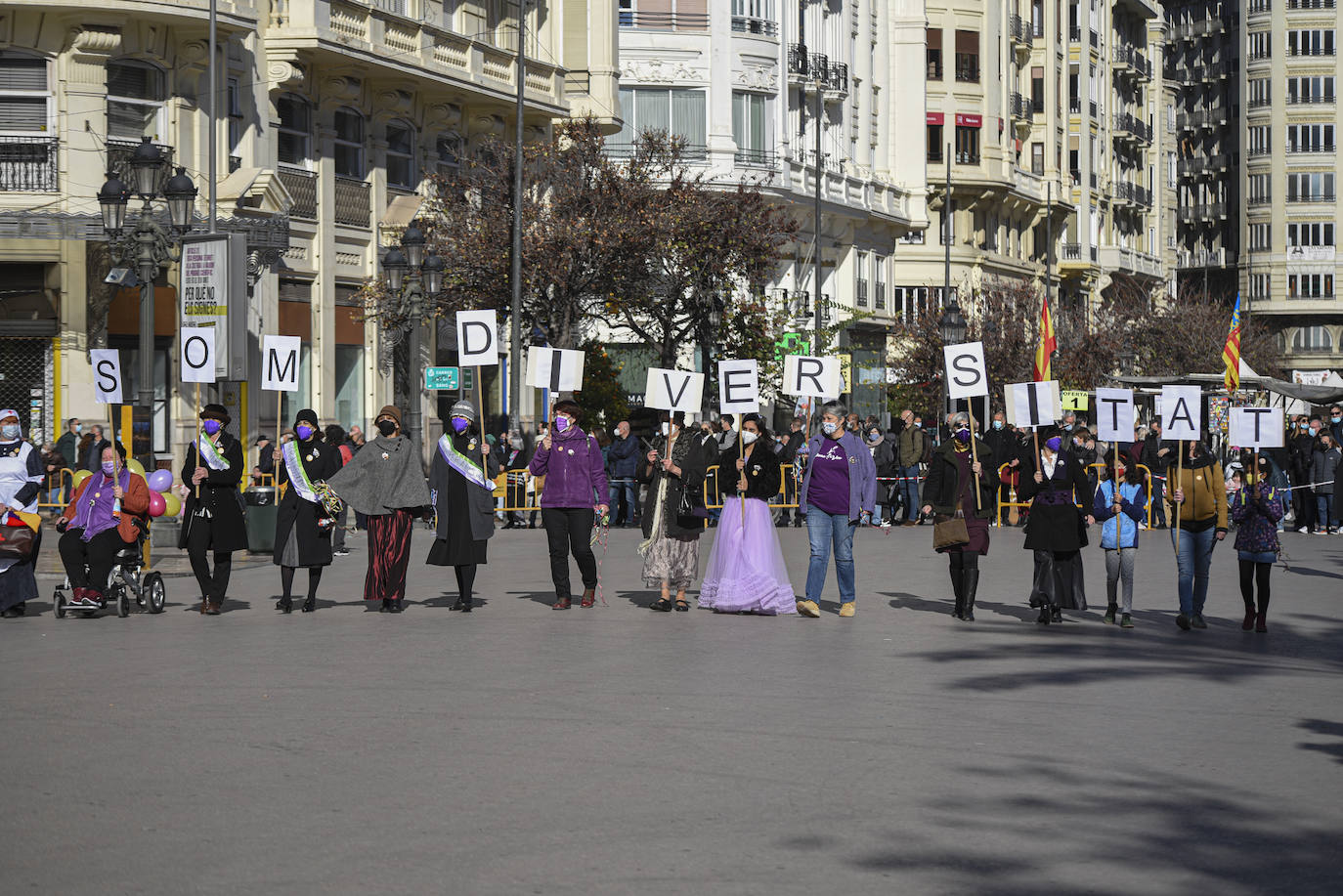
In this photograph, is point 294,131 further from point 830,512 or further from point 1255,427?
point 830,512

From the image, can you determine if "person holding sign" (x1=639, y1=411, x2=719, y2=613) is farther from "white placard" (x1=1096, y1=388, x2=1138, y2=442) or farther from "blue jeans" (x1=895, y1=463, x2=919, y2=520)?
"blue jeans" (x1=895, y1=463, x2=919, y2=520)

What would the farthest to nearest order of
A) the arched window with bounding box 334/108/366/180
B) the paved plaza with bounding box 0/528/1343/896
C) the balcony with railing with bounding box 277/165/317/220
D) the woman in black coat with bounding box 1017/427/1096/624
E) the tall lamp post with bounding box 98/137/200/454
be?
the arched window with bounding box 334/108/366/180 → the balcony with railing with bounding box 277/165/317/220 → the tall lamp post with bounding box 98/137/200/454 → the woman in black coat with bounding box 1017/427/1096/624 → the paved plaza with bounding box 0/528/1343/896

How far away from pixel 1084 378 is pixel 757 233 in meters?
29.6

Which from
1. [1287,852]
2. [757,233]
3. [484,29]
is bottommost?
[1287,852]

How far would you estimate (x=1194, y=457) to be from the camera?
16.7 meters

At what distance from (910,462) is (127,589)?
18029 millimetres

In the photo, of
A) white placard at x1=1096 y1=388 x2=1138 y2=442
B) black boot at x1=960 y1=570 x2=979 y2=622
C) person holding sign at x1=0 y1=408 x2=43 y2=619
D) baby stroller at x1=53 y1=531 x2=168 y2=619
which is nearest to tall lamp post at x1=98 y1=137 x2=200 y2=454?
person holding sign at x1=0 y1=408 x2=43 y2=619

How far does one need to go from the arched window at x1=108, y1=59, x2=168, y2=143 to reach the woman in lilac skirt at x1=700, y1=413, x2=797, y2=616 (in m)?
17.3

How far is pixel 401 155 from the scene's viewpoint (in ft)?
129

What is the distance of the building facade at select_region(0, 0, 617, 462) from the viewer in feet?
102

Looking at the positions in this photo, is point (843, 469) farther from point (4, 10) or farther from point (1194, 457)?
point (4, 10)

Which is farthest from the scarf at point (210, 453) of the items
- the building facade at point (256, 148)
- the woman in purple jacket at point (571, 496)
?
the building facade at point (256, 148)

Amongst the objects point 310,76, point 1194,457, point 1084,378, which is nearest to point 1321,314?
point 1084,378

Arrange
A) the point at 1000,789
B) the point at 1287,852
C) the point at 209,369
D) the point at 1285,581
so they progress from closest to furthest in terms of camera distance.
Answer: the point at 1287,852, the point at 1000,789, the point at 1285,581, the point at 209,369
